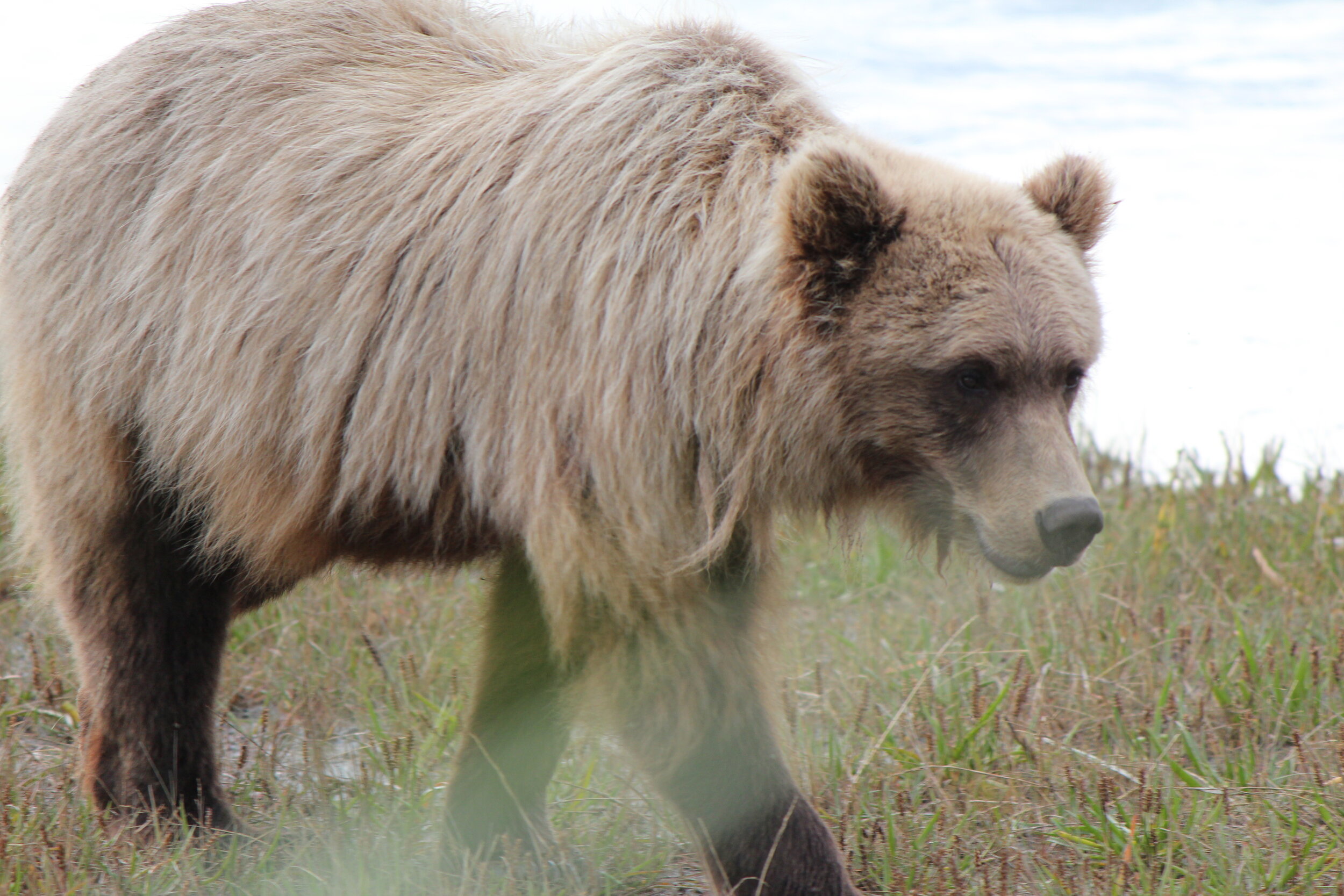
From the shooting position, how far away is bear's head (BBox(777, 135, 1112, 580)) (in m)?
2.50

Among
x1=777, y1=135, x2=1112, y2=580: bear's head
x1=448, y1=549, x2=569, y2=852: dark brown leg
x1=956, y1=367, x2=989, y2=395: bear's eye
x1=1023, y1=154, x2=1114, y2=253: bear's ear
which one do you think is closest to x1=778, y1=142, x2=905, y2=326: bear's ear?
x1=777, y1=135, x2=1112, y2=580: bear's head

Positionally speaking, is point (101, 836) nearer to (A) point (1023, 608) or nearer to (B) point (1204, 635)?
(A) point (1023, 608)

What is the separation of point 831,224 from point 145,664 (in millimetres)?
2088

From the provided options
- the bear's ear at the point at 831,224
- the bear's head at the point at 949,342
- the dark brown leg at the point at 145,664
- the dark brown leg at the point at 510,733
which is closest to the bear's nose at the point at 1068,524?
the bear's head at the point at 949,342

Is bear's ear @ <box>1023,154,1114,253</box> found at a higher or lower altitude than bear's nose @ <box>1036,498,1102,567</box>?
higher

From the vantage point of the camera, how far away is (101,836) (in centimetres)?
311

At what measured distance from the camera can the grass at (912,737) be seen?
3016mm

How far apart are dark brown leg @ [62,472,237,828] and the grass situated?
Result: 14cm

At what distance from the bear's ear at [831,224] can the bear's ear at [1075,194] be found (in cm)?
47

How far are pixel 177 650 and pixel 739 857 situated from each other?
1.58 m

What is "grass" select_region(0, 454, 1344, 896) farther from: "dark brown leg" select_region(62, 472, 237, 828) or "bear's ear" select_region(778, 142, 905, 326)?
"bear's ear" select_region(778, 142, 905, 326)

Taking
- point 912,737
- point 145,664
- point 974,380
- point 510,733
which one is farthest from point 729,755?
point 145,664

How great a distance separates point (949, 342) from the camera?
8.22 feet

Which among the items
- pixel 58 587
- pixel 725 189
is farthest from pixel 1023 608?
pixel 58 587
